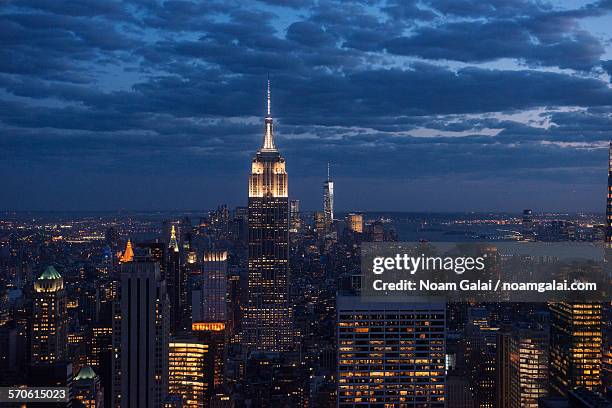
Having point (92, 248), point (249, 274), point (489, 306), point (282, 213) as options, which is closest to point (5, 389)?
point (92, 248)

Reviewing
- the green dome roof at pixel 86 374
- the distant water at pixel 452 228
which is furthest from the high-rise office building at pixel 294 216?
the green dome roof at pixel 86 374

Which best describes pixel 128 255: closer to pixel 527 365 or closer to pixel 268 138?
pixel 527 365

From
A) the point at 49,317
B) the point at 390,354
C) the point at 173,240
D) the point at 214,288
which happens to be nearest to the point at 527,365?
the point at 390,354

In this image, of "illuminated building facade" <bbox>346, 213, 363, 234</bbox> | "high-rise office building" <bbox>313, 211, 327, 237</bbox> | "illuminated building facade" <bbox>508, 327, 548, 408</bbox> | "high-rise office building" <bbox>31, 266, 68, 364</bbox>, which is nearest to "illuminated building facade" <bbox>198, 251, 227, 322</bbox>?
"high-rise office building" <bbox>313, 211, 327, 237</bbox>

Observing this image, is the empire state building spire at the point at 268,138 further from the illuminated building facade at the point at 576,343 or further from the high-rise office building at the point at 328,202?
the illuminated building facade at the point at 576,343

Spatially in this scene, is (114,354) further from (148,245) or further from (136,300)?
(148,245)

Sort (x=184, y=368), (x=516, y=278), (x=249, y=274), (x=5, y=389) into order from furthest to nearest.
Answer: (x=249, y=274), (x=184, y=368), (x=516, y=278), (x=5, y=389)
